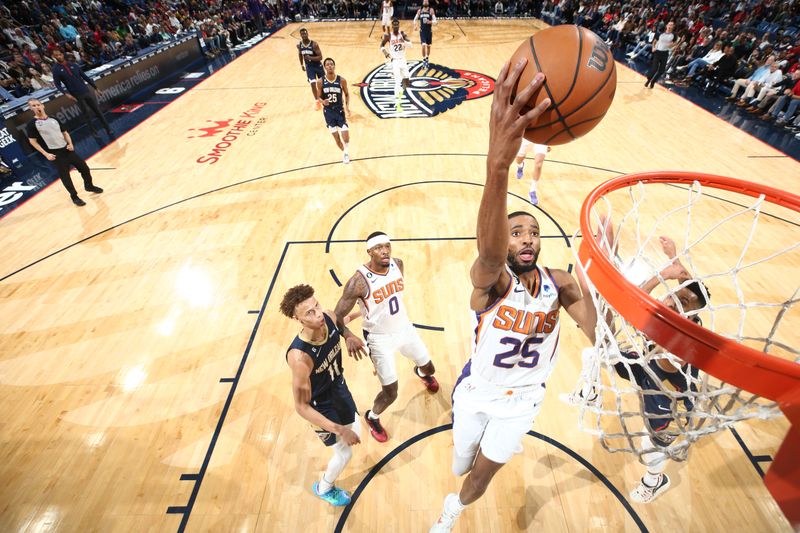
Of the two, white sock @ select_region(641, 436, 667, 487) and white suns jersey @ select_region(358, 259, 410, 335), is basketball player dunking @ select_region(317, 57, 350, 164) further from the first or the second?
white sock @ select_region(641, 436, 667, 487)

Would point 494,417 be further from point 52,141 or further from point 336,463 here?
point 52,141

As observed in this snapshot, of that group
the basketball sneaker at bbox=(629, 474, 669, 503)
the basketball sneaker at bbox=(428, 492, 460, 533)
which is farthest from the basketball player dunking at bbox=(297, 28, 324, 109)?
the basketball sneaker at bbox=(629, 474, 669, 503)

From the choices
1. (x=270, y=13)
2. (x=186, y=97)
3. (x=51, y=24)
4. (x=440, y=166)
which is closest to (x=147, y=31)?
(x=51, y=24)

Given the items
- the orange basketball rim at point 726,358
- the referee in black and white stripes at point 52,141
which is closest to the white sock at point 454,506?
the orange basketball rim at point 726,358

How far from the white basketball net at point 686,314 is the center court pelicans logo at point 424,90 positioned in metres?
5.75

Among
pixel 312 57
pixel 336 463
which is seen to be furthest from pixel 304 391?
pixel 312 57

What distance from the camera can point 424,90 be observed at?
37.3ft

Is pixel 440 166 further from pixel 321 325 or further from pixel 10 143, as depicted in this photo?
pixel 10 143

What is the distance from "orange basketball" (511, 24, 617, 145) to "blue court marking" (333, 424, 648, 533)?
259 cm

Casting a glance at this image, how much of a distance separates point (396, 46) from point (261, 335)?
27.9ft

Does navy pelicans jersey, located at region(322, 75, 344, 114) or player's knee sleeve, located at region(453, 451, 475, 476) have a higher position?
navy pelicans jersey, located at region(322, 75, 344, 114)

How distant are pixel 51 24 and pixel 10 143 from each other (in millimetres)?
8479

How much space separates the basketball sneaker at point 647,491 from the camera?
289 cm

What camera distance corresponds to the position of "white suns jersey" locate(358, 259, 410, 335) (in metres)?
3.08
